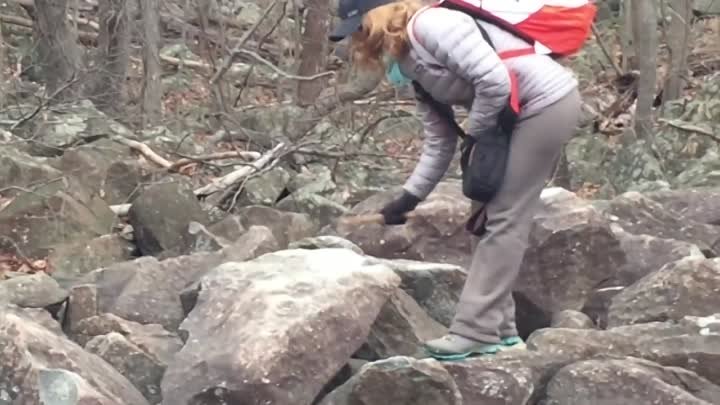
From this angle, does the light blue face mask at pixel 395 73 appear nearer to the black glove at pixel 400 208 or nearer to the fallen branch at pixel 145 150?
the black glove at pixel 400 208

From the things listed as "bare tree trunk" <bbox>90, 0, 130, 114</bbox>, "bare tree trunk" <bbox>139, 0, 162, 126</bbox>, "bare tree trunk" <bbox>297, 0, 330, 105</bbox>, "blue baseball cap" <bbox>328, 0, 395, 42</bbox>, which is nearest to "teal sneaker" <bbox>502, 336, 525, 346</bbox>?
"blue baseball cap" <bbox>328, 0, 395, 42</bbox>

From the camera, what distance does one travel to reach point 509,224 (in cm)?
343

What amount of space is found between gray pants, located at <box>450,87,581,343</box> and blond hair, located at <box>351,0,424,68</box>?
45cm

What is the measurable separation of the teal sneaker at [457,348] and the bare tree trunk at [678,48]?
365 inches

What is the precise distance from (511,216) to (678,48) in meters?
9.81

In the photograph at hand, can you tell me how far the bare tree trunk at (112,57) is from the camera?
1162cm

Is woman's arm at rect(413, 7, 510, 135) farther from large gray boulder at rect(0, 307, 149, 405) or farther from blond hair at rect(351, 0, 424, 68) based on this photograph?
large gray boulder at rect(0, 307, 149, 405)

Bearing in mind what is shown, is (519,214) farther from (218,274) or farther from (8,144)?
(8,144)

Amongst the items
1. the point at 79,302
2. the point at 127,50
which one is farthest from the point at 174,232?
the point at 127,50

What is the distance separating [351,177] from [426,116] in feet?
15.9

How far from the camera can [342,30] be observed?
338 cm

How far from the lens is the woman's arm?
10.5ft

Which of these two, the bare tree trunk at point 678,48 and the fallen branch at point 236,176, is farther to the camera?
the bare tree trunk at point 678,48

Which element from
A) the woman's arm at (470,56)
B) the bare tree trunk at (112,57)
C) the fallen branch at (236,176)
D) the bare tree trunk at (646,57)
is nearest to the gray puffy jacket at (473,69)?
the woman's arm at (470,56)
